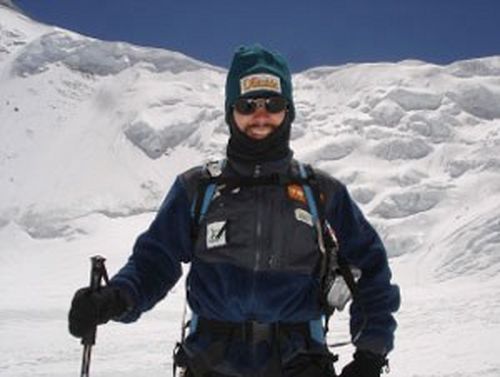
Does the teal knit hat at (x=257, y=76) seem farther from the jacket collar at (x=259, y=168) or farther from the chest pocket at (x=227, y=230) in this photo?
the chest pocket at (x=227, y=230)

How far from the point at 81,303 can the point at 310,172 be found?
93cm

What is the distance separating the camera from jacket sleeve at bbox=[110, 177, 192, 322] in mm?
2656

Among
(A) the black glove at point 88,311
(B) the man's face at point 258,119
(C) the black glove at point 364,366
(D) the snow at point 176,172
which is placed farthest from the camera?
(D) the snow at point 176,172

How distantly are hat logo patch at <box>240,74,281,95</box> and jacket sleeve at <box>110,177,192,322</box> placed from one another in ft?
1.41

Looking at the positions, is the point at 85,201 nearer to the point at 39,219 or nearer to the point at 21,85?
the point at 39,219

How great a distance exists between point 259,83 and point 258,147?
26 centimetres

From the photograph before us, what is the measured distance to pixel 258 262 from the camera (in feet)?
8.18

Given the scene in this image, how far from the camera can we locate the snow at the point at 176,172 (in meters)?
13.9

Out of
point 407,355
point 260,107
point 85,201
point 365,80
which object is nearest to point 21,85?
point 85,201

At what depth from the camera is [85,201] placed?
102 ft

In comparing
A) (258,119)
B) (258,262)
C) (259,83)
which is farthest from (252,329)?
(259,83)

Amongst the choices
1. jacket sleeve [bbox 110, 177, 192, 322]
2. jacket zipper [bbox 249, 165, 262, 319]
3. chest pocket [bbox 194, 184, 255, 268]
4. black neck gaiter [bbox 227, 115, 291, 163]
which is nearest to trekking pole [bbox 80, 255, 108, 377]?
jacket sleeve [bbox 110, 177, 192, 322]

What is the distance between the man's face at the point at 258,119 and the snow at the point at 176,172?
8.62 meters

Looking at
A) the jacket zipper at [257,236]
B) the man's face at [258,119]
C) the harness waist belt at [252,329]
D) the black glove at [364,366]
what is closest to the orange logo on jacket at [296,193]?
the jacket zipper at [257,236]
